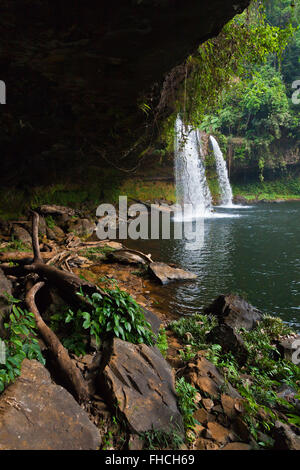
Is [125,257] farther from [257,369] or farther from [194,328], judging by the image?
[257,369]

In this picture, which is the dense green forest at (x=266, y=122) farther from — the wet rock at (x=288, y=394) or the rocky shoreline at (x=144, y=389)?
the wet rock at (x=288, y=394)

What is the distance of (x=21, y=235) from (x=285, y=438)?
329 inches

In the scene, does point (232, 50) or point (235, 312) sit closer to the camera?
point (235, 312)

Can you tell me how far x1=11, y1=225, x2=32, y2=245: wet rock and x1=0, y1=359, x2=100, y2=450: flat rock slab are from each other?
691 cm

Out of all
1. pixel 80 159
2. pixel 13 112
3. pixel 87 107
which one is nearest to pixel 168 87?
pixel 87 107

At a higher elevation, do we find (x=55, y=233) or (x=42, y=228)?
(x=42, y=228)

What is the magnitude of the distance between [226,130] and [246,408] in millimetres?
28668

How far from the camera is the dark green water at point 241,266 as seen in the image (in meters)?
5.36

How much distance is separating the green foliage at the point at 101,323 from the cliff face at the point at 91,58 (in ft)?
9.62

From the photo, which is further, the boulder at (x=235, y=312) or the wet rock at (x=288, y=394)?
the boulder at (x=235, y=312)

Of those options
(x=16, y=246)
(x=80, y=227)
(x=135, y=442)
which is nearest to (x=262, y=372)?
(x=135, y=442)

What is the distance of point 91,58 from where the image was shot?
11.3ft

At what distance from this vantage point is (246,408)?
2.29 metres

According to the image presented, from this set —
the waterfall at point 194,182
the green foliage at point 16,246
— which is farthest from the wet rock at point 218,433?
the waterfall at point 194,182
